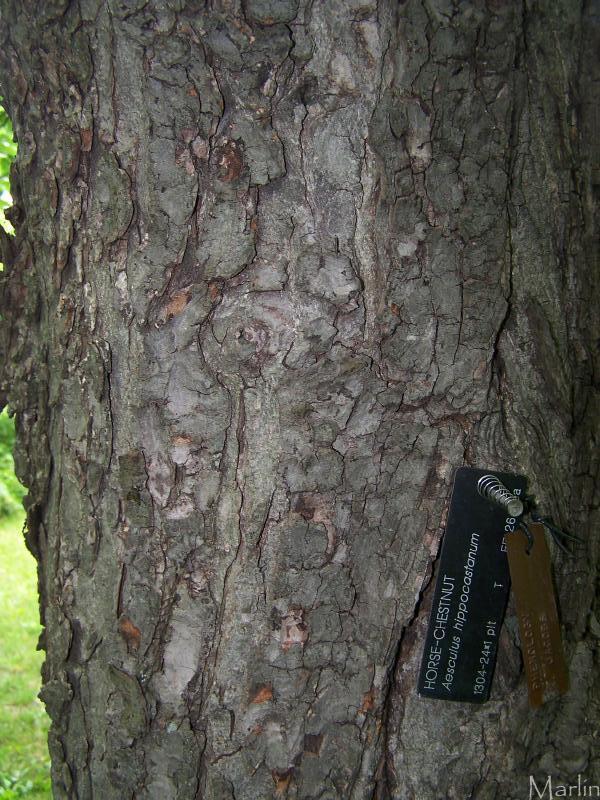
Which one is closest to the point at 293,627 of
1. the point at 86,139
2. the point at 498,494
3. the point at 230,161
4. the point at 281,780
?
the point at 281,780

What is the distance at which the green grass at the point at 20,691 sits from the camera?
3.62 meters

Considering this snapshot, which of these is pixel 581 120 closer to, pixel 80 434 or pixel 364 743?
pixel 80 434

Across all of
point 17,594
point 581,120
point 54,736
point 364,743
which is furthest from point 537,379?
point 17,594

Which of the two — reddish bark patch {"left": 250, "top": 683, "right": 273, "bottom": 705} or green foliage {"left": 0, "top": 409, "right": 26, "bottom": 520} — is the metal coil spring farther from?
green foliage {"left": 0, "top": 409, "right": 26, "bottom": 520}

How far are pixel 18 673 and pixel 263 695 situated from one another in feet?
12.6

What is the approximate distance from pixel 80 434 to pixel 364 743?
764 mm

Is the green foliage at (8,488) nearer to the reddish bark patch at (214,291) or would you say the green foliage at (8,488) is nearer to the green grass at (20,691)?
the green grass at (20,691)

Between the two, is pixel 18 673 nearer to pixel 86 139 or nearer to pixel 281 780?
pixel 281 780

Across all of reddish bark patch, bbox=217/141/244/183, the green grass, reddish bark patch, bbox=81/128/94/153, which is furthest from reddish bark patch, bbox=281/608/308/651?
the green grass

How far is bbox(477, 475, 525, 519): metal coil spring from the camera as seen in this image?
1.34 m

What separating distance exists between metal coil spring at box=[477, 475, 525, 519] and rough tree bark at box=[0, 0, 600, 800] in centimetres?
3

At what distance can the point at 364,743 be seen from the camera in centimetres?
138

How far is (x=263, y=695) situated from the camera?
136 cm

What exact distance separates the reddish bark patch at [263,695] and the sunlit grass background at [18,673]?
1.63 m
